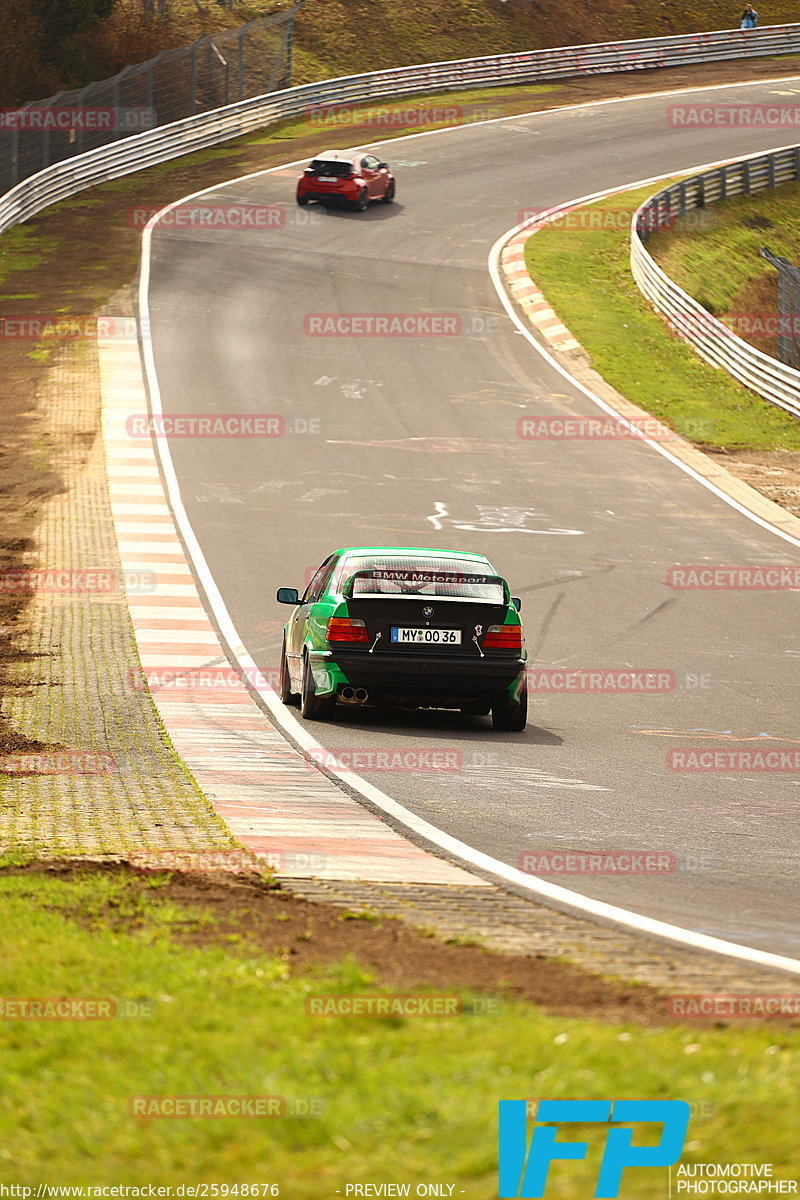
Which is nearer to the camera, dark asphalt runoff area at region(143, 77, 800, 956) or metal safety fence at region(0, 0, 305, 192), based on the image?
dark asphalt runoff area at region(143, 77, 800, 956)

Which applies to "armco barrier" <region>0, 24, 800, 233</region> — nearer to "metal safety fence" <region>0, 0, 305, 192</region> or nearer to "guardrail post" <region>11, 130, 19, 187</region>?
"guardrail post" <region>11, 130, 19, 187</region>

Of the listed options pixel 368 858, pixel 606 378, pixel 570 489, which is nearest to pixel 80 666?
pixel 368 858

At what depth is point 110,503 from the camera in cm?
2395

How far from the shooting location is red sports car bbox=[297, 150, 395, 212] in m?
45.3

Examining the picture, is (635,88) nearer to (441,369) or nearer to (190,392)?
(441,369)

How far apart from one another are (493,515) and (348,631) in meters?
11.2

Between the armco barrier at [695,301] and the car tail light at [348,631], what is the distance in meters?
21.7

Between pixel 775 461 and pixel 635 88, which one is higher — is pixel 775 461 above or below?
below

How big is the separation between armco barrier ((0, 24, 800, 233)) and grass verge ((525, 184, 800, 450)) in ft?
52.8

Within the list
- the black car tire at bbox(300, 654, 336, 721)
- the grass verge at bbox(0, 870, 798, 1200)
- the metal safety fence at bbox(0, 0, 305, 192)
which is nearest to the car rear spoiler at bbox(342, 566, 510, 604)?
the black car tire at bbox(300, 654, 336, 721)

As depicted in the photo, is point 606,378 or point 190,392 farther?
point 606,378

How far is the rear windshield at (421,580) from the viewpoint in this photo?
511 inches

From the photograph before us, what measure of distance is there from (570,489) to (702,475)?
129 inches

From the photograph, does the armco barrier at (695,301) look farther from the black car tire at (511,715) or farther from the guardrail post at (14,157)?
the black car tire at (511,715)
